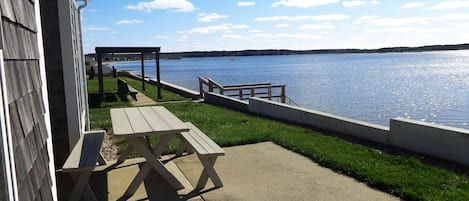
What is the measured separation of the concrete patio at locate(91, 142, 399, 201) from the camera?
4.36 meters

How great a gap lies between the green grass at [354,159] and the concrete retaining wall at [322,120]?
40 cm

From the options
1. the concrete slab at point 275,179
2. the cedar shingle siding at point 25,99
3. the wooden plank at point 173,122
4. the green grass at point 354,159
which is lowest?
the concrete slab at point 275,179

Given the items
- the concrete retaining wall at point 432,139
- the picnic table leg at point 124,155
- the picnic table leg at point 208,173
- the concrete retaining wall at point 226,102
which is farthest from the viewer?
the concrete retaining wall at point 226,102

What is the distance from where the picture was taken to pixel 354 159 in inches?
218

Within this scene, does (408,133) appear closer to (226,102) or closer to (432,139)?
(432,139)

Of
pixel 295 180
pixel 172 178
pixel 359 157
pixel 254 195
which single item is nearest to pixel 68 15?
pixel 172 178

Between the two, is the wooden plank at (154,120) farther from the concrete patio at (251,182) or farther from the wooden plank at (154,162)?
the concrete patio at (251,182)

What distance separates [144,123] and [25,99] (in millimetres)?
2713

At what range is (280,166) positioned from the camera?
5441 mm

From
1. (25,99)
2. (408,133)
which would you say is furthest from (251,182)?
(25,99)

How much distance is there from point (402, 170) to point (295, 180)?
1381 mm

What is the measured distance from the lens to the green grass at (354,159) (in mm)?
4375

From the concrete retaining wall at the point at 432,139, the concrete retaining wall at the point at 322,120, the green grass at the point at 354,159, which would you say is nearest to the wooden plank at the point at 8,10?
the green grass at the point at 354,159

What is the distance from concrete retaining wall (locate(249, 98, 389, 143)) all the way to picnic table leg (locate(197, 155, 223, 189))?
127 inches
